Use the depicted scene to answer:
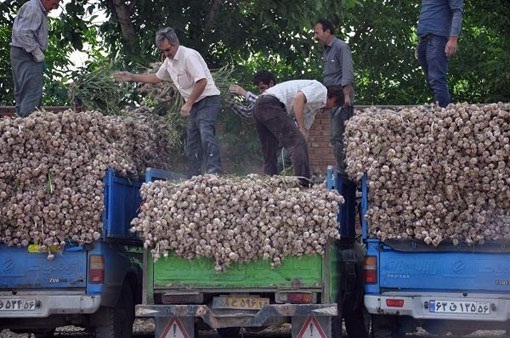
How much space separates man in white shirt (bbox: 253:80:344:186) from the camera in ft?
36.7

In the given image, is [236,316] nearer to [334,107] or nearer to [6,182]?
[6,182]

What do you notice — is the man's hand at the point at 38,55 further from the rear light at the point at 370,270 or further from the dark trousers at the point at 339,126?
the rear light at the point at 370,270

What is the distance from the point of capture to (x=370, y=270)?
9781 millimetres

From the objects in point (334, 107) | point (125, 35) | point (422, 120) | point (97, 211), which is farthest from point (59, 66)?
point (422, 120)

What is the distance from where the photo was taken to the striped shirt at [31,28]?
38.7ft

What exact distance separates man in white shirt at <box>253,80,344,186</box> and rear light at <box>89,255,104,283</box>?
2187 millimetres

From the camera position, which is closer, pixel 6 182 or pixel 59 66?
pixel 6 182

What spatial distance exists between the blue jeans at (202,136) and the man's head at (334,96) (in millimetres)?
1182

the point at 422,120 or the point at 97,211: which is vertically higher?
the point at 422,120

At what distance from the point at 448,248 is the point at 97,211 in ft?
10.3

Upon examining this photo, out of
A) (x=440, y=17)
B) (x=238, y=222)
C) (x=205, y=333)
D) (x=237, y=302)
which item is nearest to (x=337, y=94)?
(x=440, y=17)

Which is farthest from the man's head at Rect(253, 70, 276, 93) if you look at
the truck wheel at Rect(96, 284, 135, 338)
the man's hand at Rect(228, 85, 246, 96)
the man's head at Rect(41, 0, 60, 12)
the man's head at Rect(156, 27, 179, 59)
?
the truck wheel at Rect(96, 284, 135, 338)

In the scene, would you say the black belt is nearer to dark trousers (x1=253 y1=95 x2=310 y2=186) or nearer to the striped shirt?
dark trousers (x1=253 y1=95 x2=310 y2=186)

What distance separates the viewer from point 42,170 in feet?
32.8
